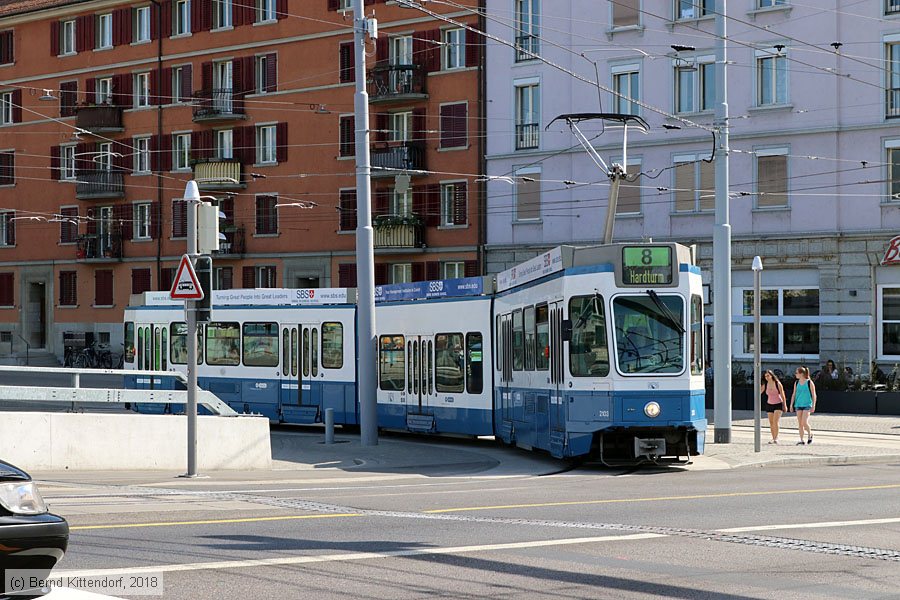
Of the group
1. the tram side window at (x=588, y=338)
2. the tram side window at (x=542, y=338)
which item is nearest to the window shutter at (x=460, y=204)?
the tram side window at (x=542, y=338)

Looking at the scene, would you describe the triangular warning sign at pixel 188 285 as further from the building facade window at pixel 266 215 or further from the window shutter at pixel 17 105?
the window shutter at pixel 17 105

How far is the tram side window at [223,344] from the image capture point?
32719mm

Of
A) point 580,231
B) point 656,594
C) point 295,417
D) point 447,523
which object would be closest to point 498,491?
point 447,523

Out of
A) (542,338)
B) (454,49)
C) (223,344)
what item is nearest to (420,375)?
(223,344)

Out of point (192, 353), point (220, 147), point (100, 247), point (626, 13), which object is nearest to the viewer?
point (192, 353)

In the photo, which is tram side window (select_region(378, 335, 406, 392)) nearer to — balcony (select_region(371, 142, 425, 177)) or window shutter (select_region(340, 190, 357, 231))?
balcony (select_region(371, 142, 425, 177))

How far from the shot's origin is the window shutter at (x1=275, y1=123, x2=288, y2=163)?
2142 inches

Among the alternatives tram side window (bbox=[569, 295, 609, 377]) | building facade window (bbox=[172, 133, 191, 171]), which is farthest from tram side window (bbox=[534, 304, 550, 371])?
building facade window (bbox=[172, 133, 191, 171])

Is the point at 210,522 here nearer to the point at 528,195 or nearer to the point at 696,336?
the point at 696,336

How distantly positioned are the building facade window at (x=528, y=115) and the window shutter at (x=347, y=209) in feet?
25.4

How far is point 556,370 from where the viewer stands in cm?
2058

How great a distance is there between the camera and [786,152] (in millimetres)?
42406

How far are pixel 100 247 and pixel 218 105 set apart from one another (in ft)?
29.3

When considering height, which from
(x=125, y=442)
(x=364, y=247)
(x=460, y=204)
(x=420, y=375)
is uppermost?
(x=460, y=204)
